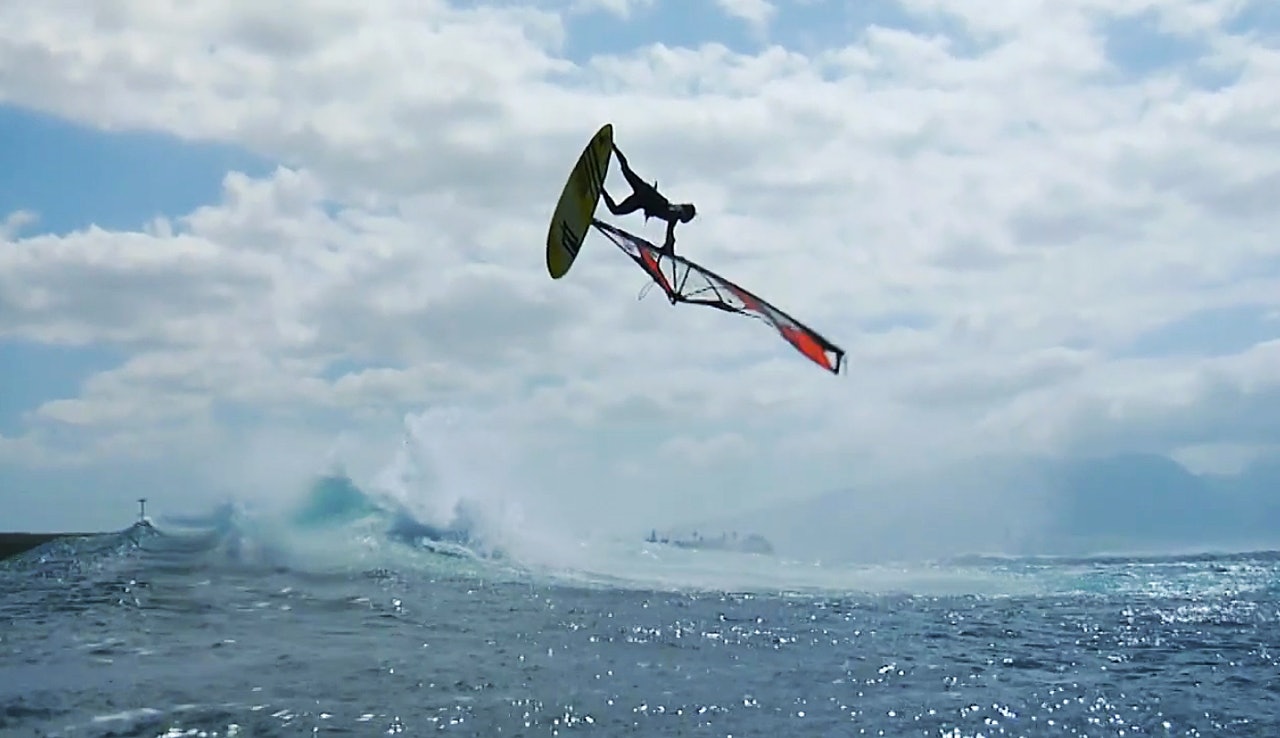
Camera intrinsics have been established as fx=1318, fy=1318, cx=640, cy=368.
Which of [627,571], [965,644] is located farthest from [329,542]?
[965,644]

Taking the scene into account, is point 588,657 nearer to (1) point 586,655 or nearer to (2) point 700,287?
(1) point 586,655

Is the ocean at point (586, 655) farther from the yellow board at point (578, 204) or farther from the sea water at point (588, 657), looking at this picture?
the yellow board at point (578, 204)

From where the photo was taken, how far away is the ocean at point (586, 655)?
47.2 feet

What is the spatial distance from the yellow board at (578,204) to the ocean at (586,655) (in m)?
5.31

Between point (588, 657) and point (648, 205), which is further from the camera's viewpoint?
point (588, 657)

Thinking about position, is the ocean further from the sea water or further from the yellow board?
the yellow board

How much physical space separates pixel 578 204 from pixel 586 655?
10280 millimetres

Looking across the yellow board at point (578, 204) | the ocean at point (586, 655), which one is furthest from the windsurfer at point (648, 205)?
the ocean at point (586, 655)

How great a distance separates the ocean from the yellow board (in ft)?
17.4

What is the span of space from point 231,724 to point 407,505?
3717 cm

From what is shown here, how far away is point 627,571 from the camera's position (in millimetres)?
41875

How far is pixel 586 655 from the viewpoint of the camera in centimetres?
1941

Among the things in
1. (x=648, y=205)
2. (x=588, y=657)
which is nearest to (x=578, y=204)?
(x=648, y=205)

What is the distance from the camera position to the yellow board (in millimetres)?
10266
